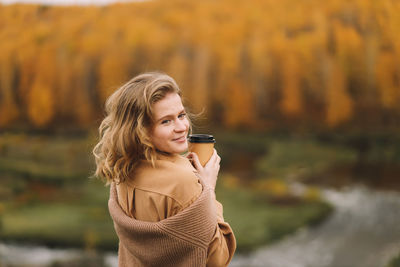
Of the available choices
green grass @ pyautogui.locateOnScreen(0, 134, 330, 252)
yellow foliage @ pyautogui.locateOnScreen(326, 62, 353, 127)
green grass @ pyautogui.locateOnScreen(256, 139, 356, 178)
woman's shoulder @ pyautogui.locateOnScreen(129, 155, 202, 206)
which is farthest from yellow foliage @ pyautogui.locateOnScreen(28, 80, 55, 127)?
woman's shoulder @ pyautogui.locateOnScreen(129, 155, 202, 206)

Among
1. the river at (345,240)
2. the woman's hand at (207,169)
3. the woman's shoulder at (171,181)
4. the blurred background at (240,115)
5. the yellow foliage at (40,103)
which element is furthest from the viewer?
the yellow foliage at (40,103)

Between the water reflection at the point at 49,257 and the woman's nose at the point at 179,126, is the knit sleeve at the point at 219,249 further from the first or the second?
the water reflection at the point at 49,257

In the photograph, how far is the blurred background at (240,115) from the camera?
303cm

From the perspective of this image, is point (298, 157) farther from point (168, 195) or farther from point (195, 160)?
point (168, 195)

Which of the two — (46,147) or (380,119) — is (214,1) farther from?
(46,147)

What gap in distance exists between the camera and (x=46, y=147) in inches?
141

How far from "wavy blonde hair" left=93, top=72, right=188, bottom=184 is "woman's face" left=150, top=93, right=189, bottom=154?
0.01 metres

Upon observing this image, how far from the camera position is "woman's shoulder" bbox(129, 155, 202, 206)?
3.07 feet

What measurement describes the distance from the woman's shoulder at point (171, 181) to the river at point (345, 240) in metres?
2.21

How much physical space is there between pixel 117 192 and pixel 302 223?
2201mm

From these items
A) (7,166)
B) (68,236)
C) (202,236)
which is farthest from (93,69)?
(202,236)

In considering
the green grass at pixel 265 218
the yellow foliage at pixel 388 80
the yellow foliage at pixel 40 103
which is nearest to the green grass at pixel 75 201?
the green grass at pixel 265 218

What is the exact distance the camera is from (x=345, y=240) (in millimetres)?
2930

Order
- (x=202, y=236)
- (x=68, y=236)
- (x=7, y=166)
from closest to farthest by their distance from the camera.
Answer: (x=202, y=236) → (x=68, y=236) → (x=7, y=166)
